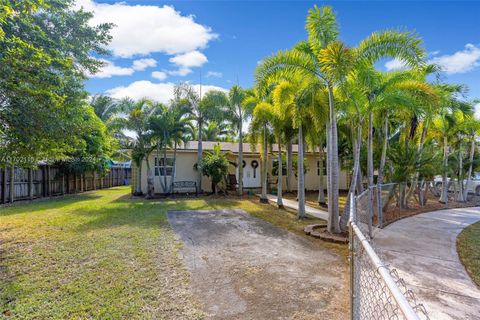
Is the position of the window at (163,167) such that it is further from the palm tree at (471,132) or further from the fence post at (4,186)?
the palm tree at (471,132)

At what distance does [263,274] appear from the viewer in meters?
4.28

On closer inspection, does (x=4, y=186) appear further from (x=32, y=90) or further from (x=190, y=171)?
(x=32, y=90)

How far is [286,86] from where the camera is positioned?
8289 mm

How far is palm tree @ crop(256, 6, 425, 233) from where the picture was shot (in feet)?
19.5

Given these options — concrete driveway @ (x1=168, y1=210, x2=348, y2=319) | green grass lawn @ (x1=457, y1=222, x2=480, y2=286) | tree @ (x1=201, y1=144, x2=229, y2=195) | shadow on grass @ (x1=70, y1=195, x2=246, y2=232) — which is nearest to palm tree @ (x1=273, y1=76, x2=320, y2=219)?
concrete driveway @ (x1=168, y1=210, x2=348, y2=319)

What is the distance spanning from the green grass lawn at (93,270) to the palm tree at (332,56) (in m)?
2.39

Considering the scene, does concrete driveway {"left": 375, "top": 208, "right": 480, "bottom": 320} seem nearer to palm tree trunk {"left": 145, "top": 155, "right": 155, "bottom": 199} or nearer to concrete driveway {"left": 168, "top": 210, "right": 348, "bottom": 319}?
concrete driveway {"left": 168, "top": 210, "right": 348, "bottom": 319}

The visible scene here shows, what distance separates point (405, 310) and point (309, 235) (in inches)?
237

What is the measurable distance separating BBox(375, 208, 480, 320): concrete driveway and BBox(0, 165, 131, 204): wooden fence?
1297 centimetres

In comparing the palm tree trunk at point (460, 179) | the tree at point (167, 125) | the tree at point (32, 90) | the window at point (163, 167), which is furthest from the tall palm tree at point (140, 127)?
the palm tree trunk at point (460, 179)

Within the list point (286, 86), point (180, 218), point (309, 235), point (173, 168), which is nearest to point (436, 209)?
point (309, 235)

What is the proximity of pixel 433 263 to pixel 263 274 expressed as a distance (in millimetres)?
3079

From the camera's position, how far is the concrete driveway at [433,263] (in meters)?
3.29

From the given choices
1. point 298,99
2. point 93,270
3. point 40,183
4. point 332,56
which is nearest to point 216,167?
point 298,99
